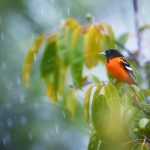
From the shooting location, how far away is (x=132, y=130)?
115 inches

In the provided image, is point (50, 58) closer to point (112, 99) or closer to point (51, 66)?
point (51, 66)

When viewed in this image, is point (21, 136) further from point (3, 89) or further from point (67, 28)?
point (67, 28)

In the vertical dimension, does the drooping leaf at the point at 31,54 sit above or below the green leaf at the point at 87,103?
above

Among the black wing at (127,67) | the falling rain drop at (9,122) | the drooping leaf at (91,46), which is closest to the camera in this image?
the drooping leaf at (91,46)

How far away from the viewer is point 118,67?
4.12 meters

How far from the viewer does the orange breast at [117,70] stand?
375 cm

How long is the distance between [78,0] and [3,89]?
133 centimetres

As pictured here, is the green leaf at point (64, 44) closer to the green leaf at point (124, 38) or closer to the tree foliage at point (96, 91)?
the tree foliage at point (96, 91)

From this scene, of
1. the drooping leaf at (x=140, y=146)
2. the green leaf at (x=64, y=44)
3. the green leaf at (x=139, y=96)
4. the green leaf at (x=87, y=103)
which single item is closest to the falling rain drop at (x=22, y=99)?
the green leaf at (x=64, y=44)

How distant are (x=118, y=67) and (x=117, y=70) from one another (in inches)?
4.3

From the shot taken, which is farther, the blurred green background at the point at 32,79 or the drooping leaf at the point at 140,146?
the blurred green background at the point at 32,79

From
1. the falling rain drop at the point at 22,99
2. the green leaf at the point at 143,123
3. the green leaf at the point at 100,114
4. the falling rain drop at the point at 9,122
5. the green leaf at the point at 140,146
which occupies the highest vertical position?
the green leaf at the point at 100,114

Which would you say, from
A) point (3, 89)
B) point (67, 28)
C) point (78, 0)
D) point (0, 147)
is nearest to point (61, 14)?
point (78, 0)

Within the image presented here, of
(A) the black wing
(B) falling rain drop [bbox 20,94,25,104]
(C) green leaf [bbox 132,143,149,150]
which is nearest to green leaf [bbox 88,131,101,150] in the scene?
(C) green leaf [bbox 132,143,149,150]
